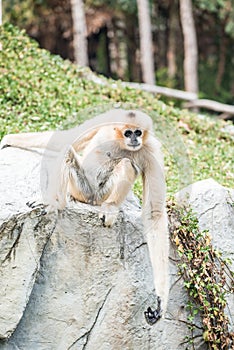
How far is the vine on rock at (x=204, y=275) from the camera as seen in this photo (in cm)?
732

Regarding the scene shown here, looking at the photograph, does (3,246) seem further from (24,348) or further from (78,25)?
(78,25)

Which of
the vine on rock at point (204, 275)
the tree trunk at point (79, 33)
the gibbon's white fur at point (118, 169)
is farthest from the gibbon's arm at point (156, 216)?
the tree trunk at point (79, 33)

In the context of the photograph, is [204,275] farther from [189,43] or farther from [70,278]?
[189,43]

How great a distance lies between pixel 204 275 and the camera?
751 cm

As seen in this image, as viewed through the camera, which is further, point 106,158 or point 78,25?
point 78,25

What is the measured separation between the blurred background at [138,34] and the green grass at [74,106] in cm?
530

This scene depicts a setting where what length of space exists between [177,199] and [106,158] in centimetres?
120

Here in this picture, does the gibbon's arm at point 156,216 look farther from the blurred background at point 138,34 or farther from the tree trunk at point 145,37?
the blurred background at point 138,34

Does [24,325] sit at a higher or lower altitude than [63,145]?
lower

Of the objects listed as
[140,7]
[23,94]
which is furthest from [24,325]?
[140,7]

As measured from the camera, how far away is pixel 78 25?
16453 millimetres

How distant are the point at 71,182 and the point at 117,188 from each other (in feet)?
1.43

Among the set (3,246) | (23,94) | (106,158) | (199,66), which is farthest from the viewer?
(199,66)

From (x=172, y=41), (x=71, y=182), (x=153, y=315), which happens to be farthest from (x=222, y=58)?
(x=71, y=182)
